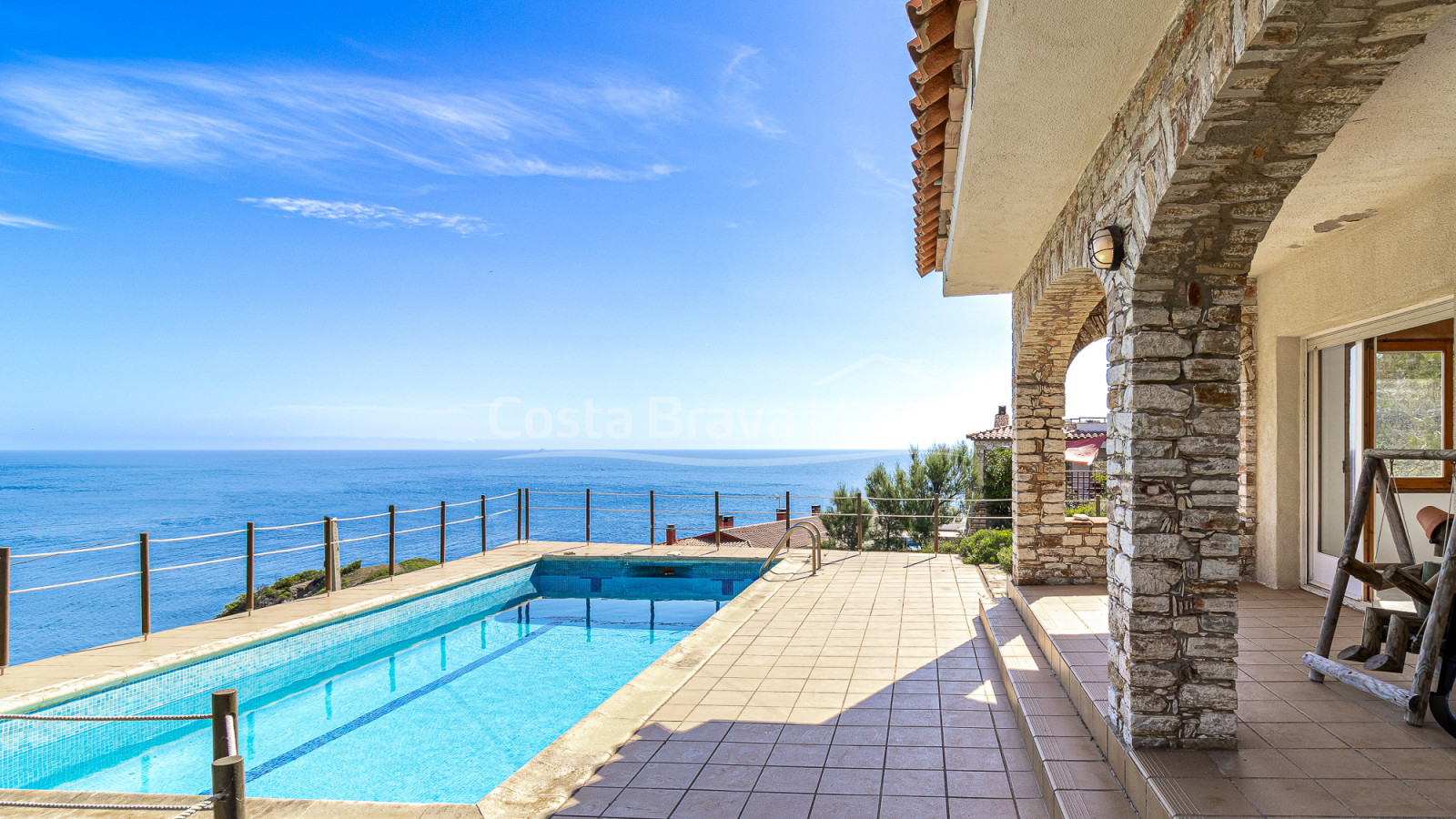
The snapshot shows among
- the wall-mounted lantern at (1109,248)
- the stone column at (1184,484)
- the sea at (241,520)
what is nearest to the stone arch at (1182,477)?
the stone column at (1184,484)

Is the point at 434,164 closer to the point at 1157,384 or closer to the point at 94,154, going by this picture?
the point at 94,154

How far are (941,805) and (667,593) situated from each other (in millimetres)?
5900

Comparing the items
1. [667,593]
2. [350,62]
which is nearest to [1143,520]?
[667,593]

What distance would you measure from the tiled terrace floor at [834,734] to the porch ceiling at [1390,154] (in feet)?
9.57

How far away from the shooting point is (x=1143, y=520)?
95.0 inches

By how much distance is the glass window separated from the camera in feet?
13.9

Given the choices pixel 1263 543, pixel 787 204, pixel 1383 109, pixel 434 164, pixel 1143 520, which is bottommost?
pixel 1263 543

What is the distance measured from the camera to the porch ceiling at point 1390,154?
2389mm

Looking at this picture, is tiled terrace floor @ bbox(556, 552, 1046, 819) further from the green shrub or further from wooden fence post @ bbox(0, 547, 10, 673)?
wooden fence post @ bbox(0, 547, 10, 673)

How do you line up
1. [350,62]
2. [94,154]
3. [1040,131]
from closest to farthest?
[1040,131], [350,62], [94,154]

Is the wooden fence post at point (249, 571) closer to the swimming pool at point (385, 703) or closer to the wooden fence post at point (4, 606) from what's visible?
the swimming pool at point (385, 703)

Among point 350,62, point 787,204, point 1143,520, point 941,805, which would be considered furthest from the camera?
point 787,204

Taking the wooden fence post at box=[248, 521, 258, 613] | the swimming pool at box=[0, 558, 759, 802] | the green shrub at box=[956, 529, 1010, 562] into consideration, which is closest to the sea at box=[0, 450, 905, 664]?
the wooden fence post at box=[248, 521, 258, 613]

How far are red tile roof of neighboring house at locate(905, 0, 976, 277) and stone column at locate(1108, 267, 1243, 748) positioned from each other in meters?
1.15
